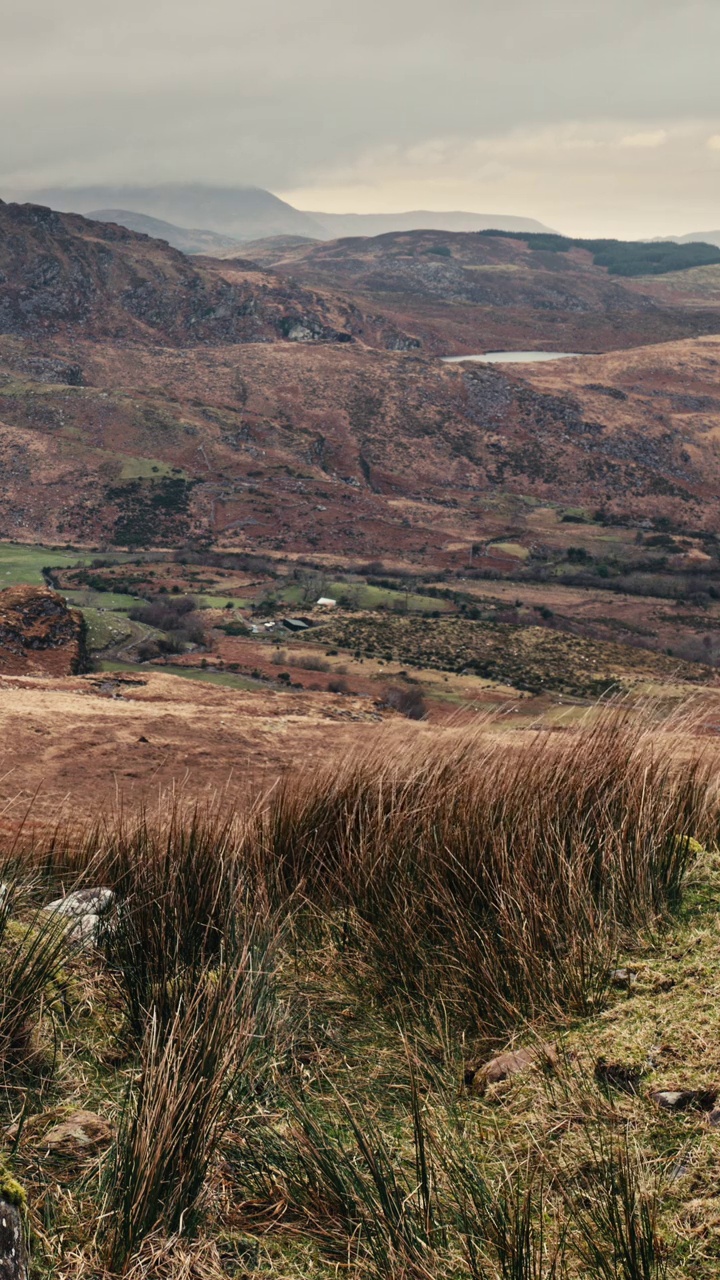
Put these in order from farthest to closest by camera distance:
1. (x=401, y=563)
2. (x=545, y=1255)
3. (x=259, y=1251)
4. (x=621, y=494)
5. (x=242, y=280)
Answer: (x=242, y=280)
(x=621, y=494)
(x=401, y=563)
(x=259, y=1251)
(x=545, y=1255)

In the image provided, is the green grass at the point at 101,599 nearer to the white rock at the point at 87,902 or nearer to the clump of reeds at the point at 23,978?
the white rock at the point at 87,902

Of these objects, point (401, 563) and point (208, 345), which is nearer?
point (401, 563)

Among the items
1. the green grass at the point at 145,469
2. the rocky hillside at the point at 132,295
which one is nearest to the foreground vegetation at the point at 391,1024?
the green grass at the point at 145,469

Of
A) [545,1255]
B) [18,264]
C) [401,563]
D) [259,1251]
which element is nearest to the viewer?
[545,1255]

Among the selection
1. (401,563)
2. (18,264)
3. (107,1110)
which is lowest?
(401,563)

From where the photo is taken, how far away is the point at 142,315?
128500 mm

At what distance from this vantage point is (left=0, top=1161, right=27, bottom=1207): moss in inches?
122

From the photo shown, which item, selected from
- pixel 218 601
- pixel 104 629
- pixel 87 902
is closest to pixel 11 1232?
pixel 87 902

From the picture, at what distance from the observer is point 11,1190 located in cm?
312

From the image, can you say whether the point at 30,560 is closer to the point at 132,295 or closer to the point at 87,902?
the point at 132,295

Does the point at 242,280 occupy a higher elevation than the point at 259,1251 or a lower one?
higher

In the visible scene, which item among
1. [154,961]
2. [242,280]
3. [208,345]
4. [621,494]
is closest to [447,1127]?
[154,961]

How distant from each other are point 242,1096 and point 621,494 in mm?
104877

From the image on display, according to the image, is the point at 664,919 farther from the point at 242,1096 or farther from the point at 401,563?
the point at 401,563
